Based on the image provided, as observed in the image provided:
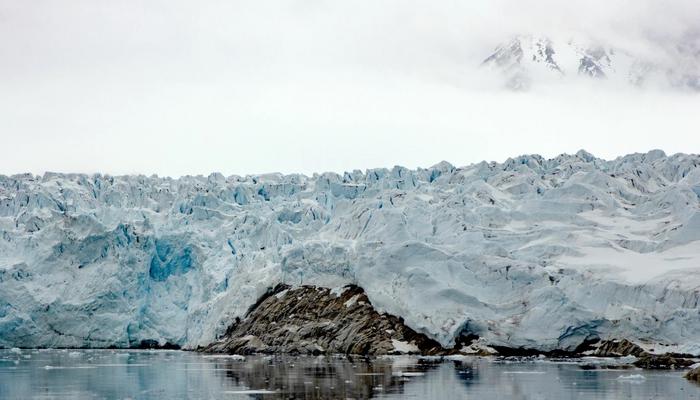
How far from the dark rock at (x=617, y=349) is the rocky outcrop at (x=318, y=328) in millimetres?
8924

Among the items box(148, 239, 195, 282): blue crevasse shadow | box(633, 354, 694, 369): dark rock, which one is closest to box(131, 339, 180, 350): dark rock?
box(148, 239, 195, 282): blue crevasse shadow

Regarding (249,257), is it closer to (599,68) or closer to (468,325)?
(468,325)

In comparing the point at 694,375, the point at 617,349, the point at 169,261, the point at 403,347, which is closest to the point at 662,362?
the point at 617,349

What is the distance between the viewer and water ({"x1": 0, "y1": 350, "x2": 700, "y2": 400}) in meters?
30.2

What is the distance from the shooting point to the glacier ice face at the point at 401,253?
5103 cm

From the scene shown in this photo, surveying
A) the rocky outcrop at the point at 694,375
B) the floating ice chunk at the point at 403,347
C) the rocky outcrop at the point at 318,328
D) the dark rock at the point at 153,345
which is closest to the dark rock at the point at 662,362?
the rocky outcrop at the point at 694,375

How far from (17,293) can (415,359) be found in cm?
3113

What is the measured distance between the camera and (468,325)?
5250cm

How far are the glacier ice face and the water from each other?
4.90 meters

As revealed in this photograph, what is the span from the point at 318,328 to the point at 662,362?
22091 millimetres

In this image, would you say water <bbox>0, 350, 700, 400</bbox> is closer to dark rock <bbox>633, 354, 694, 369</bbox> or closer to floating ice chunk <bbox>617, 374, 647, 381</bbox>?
floating ice chunk <bbox>617, 374, 647, 381</bbox>

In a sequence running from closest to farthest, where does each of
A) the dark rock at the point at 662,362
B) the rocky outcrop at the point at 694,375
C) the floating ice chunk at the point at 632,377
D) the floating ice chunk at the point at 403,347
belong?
the rocky outcrop at the point at 694,375 < the floating ice chunk at the point at 632,377 < the dark rock at the point at 662,362 < the floating ice chunk at the point at 403,347

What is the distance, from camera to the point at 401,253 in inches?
2242

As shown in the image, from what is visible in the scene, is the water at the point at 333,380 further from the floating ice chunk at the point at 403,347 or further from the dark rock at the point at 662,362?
the floating ice chunk at the point at 403,347
